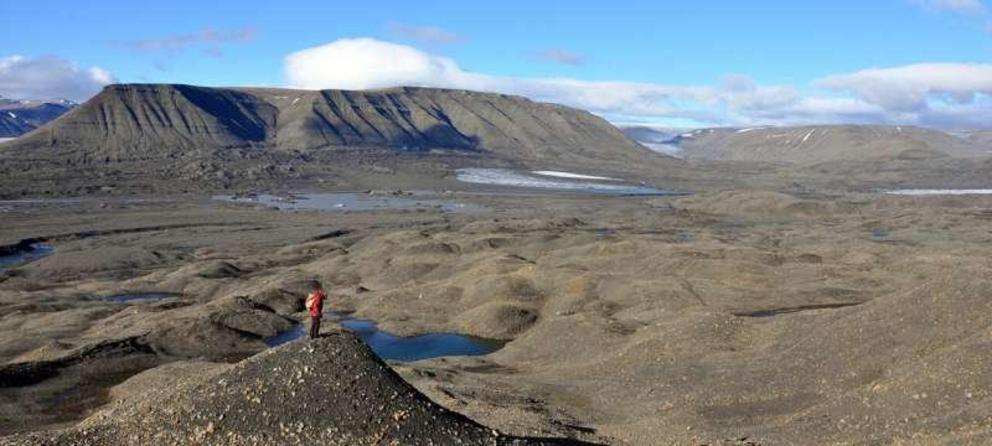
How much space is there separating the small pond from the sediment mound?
107531 millimetres

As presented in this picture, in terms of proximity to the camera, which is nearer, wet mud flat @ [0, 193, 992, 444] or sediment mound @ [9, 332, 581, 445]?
sediment mound @ [9, 332, 581, 445]

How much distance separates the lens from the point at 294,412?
18.8 meters

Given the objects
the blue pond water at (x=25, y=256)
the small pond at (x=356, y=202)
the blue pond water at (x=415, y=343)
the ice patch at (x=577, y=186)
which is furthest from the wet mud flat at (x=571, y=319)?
the ice patch at (x=577, y=186)

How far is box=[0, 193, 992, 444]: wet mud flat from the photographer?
27.1m

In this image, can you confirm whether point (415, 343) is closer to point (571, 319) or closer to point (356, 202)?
point (571, 319)

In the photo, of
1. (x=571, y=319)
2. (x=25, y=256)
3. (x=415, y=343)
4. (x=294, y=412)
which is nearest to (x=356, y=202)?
(x=25, y=256)

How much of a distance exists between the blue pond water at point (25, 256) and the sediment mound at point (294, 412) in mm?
63560

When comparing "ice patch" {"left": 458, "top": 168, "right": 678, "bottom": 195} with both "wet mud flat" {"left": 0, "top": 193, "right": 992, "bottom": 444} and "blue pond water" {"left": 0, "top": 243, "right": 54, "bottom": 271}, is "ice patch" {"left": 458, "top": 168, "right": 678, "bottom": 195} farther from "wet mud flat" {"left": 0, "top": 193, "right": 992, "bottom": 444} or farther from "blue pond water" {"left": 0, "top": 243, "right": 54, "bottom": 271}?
"blue pond water" {"left": 0, "top": 243, "right": 54, "bottom": 271}

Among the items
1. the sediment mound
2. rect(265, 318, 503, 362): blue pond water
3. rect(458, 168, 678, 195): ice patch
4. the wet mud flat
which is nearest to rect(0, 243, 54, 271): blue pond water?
the wet mud flat

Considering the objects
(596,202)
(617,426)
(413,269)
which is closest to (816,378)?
(617,426)

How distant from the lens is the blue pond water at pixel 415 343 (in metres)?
45.0

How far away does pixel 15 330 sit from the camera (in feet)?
156

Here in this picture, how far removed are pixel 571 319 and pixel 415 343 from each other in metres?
9.15

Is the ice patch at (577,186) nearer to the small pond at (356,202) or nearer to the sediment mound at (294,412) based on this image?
the small pond at (356,202)
